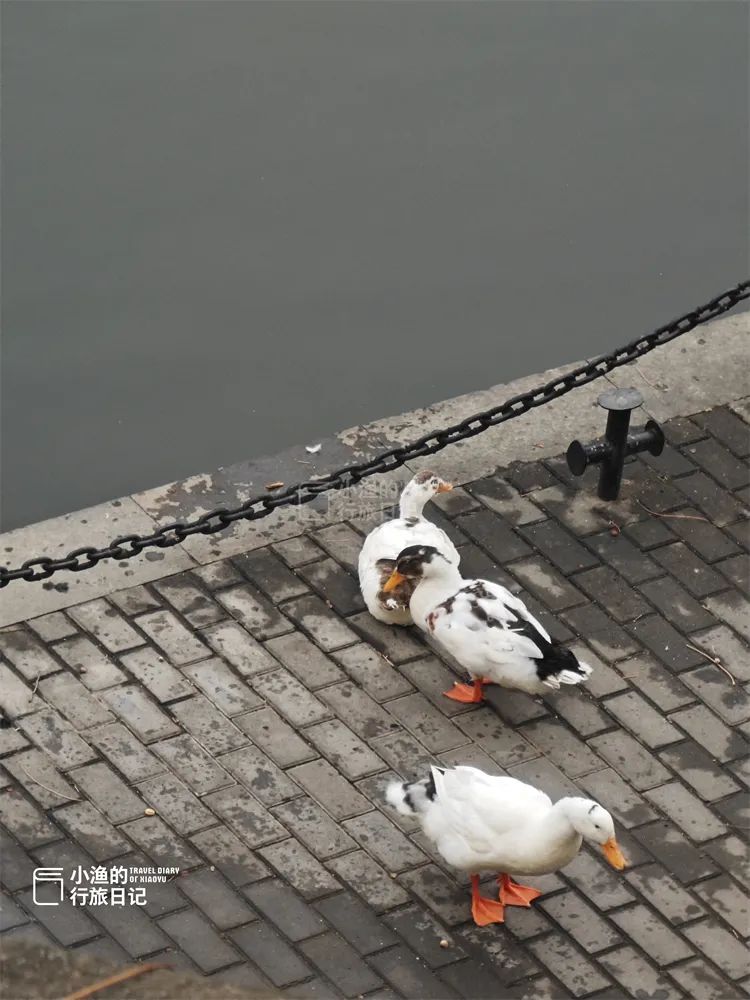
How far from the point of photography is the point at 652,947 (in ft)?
21.1

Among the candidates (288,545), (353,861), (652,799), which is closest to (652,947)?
(652,799)

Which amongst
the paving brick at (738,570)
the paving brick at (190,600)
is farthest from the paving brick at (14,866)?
the paving brick at (738,570)

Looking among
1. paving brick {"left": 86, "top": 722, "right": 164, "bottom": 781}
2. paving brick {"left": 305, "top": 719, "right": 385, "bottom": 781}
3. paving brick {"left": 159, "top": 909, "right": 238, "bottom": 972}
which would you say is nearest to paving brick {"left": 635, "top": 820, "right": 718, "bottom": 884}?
paving brick {"left": 305, "top": 719, "right": 385, "bottom": 781}

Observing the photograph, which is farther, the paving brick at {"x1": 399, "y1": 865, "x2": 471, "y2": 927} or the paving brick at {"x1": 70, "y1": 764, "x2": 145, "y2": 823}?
the paving brick at {"x1": 70, "y1": 764, "x2": 145, "y2": 823}

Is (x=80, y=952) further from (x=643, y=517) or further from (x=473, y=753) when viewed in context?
(x=643, y=517)

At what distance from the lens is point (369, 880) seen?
6.61m

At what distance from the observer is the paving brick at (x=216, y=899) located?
6.45 meters

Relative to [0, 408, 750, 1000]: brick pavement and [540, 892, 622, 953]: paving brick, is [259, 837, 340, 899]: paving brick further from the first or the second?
[540, 892, 622, 953]: paving brick

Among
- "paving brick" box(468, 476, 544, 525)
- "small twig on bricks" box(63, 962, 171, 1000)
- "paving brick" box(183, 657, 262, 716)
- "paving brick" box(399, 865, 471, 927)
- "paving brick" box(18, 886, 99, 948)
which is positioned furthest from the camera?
"paving brick" box(468, 476, 544, 525)

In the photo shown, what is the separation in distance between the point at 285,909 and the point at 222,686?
3.79 feet

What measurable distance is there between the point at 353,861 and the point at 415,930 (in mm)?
371

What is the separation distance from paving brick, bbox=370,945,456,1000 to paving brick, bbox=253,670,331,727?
45.4 inches

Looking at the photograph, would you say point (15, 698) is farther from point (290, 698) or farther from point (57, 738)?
point (290, 698)

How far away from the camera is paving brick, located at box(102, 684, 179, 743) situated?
23.5 feet
